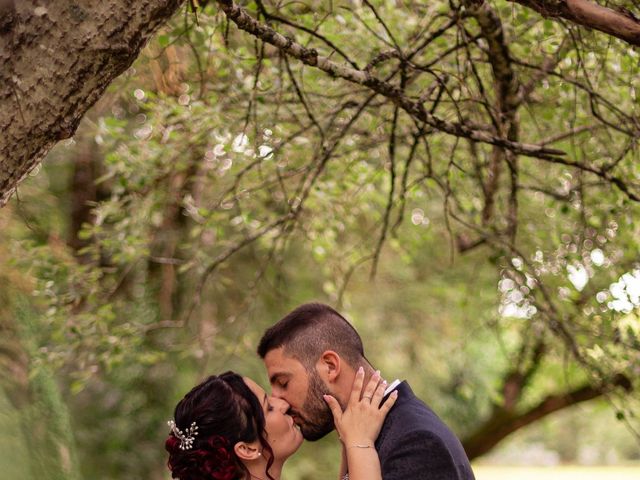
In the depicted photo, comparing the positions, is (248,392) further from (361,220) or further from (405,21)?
(361,220)

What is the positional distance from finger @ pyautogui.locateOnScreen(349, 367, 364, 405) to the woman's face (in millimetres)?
293

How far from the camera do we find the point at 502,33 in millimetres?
4191

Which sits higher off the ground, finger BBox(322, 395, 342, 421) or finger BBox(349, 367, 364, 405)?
finger BBox(349, 367, 364, 405)

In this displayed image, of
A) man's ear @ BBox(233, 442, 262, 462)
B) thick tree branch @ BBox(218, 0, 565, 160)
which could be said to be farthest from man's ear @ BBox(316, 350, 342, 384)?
thick tree branch @ BBox(218, 0, 565, 160)

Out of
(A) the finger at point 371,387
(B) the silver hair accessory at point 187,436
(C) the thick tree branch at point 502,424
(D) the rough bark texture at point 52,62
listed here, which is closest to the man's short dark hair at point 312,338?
(A) the finger at point 371,387

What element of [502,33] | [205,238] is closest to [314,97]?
[502,33]

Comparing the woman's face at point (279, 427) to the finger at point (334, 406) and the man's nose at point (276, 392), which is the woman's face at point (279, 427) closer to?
the man's nose at point (276, 392)

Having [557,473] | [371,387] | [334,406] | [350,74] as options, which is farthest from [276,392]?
[557,473]

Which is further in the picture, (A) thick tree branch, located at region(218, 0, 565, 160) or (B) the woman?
(B) the woman

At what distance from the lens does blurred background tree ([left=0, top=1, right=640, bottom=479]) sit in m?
4.60

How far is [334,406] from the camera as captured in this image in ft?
10.5

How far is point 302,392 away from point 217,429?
0.34 m

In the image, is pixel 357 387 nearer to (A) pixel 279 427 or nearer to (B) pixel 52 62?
(A) pixel 279 427

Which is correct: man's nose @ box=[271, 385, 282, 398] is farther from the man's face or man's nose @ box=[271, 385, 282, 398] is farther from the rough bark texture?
the rough bark texture
